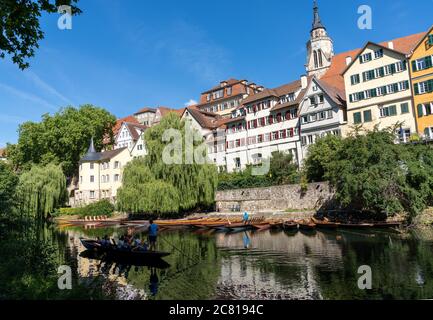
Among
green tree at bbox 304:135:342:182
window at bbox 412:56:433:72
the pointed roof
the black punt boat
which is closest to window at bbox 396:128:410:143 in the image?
window at bbox 412:56:433:72

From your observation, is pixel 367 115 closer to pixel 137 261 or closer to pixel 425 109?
pixel 425 109

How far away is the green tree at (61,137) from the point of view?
61.5m

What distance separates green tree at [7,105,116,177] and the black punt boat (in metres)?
44.9

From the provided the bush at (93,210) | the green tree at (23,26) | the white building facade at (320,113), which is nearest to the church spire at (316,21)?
the white building facade at (320,113)

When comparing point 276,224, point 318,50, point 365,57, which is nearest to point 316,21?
point 318,50

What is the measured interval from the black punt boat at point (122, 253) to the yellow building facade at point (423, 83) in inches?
1153

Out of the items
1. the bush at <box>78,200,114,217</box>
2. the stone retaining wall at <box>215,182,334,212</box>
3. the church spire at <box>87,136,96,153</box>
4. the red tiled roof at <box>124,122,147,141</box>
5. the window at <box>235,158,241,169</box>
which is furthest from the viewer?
the red tiled roof at <box>124,122,147,141</box>

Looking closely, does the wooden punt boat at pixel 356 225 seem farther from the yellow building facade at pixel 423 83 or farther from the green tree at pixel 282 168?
the yellow building facade at pixel 423 83

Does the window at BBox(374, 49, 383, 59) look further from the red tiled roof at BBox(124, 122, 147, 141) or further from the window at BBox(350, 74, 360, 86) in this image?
the red tiled roof at BBox(124, 122, 147, 141)

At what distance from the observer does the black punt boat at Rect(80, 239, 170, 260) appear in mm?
16877

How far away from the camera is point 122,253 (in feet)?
59.4

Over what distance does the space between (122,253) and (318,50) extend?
6517cm
